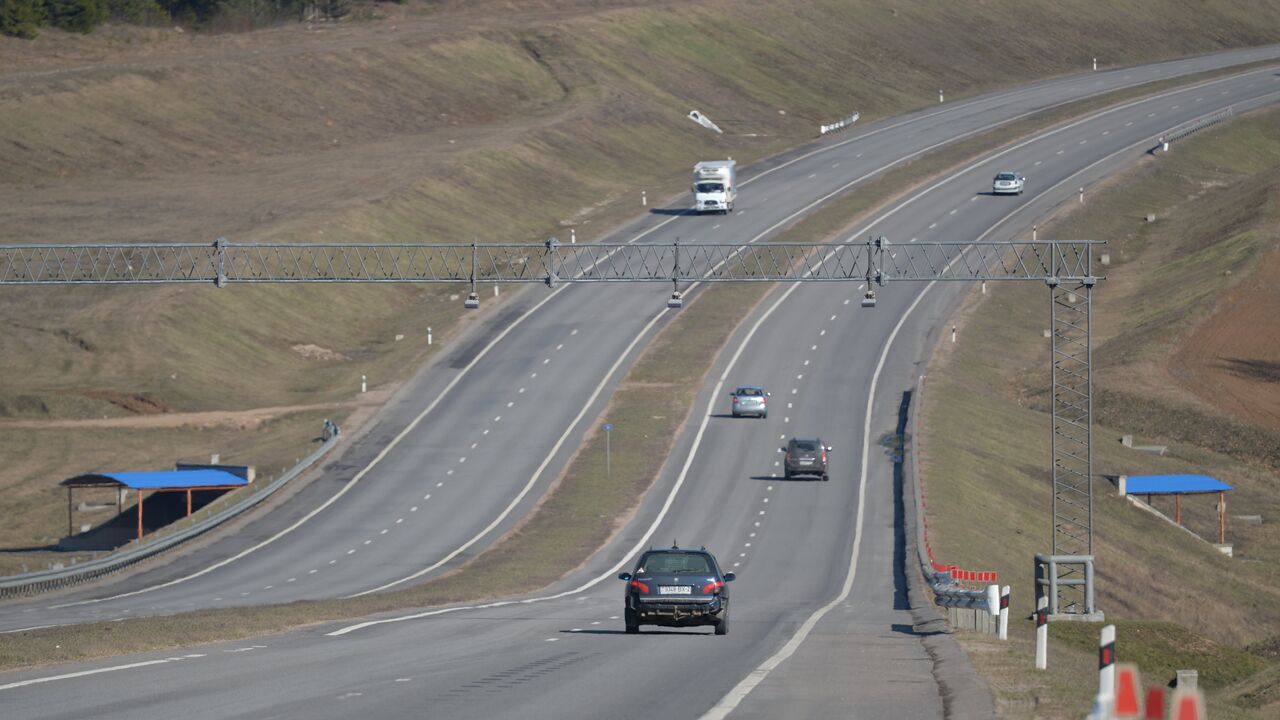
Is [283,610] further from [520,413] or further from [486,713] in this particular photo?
[520,413]

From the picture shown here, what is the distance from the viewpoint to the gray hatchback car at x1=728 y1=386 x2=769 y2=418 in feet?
267

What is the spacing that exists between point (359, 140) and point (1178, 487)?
80.5 meters

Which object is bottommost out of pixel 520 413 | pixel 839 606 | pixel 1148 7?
pixel 839 606

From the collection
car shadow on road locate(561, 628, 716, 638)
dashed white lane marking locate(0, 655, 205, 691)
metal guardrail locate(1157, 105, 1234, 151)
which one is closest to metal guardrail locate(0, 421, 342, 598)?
car shadow on road locate(561, 628, 716, 638)

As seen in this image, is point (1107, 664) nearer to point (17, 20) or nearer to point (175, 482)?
point (175, 482)

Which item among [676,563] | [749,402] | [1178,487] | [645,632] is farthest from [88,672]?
[749,402]

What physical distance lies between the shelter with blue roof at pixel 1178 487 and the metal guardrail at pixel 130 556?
114 ft

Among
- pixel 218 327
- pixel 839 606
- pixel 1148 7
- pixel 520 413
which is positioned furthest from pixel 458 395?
pixel 1148 7

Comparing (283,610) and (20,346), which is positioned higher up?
(20,346)

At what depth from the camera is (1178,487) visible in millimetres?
69625

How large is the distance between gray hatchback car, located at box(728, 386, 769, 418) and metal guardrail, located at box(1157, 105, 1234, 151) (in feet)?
231

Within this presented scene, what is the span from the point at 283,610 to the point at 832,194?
9531 cm

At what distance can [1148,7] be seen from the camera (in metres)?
200

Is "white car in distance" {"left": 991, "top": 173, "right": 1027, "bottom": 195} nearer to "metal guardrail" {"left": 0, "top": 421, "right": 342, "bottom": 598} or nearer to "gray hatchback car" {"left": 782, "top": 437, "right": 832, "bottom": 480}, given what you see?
"gray hatchback car" {"left": 782, "top": 437, "right": 832, "bottom": 480}
